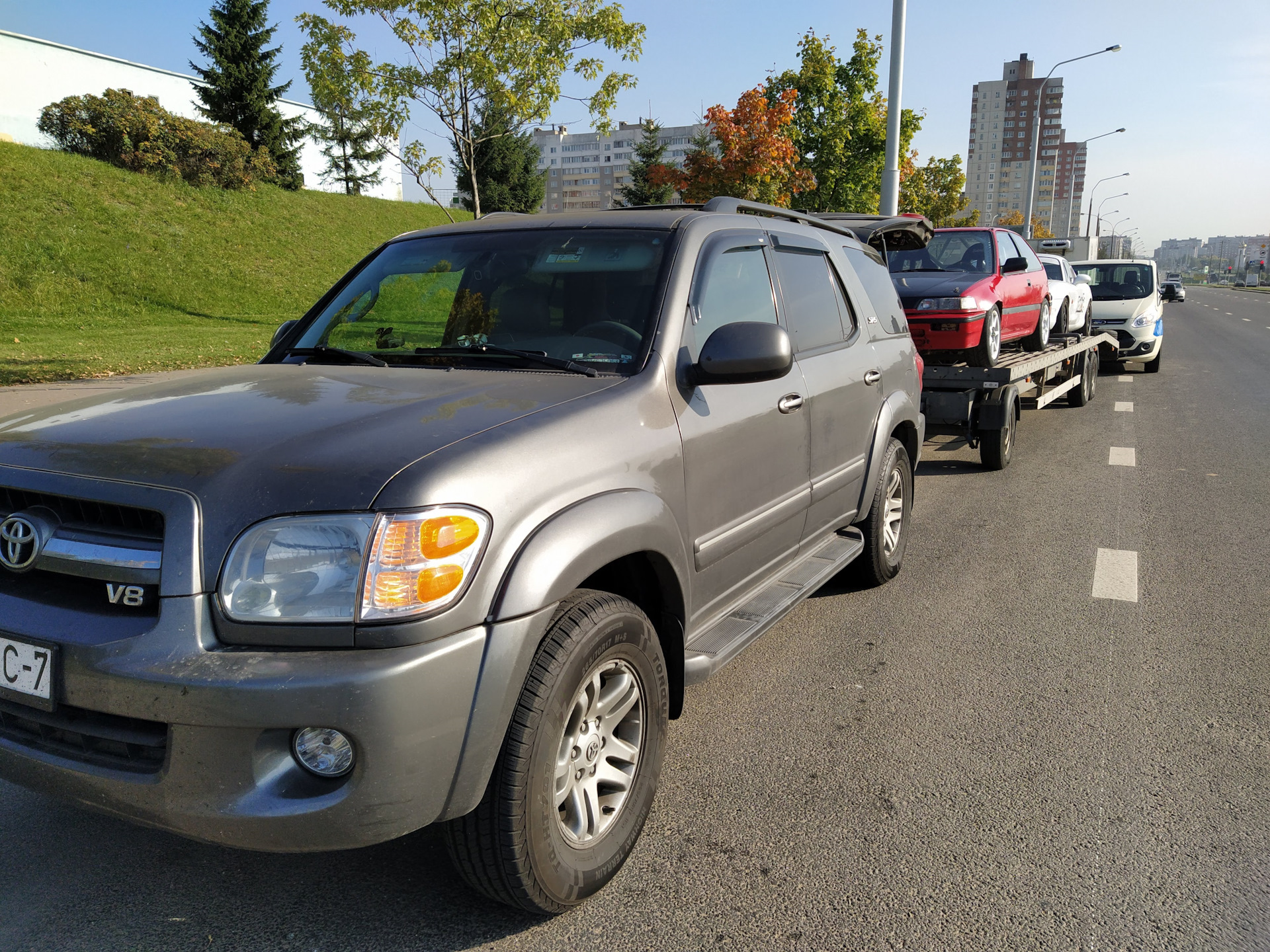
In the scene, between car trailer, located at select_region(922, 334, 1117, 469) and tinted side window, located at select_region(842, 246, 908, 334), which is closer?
tinted side window, located at select_region(842, 246, 908, 334)

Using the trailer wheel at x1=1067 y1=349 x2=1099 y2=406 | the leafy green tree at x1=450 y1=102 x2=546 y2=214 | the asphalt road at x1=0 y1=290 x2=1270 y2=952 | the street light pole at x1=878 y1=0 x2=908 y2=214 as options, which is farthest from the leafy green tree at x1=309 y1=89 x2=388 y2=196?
the asphalt road at x1=0 y1=290 x2=1270 y2=952

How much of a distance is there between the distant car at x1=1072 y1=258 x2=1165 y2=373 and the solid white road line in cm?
716

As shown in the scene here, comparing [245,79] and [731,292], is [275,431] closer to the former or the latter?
[731,292]

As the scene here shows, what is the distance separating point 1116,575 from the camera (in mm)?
5629

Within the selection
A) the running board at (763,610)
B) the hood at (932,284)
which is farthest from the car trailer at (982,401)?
the running board at (763,610)

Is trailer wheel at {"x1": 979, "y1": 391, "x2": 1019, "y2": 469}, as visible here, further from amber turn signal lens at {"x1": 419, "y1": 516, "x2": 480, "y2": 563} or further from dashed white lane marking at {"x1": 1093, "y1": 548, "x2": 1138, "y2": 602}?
amber turn signal lens at {"x1": 419, "y1": 516, "x2": 480, "y2": 563}

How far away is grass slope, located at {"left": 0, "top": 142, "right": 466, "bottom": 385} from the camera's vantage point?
49.6 ft

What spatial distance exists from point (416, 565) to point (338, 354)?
5.54 feet

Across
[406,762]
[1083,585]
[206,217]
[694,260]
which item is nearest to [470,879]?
[406,762]

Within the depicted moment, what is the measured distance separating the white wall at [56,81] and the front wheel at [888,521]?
1186 inches

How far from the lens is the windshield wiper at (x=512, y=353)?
10.1 ft

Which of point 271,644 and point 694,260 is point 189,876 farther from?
point 694,260

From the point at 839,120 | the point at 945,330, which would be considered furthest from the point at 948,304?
the point at 839,120

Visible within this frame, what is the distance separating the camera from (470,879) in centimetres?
239
